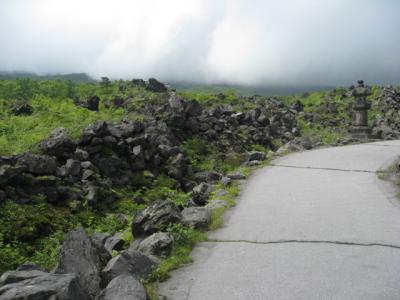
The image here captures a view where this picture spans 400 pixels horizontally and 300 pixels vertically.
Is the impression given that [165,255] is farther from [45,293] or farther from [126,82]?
[126,82]

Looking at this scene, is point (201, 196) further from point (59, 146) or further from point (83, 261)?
point (59, 146)

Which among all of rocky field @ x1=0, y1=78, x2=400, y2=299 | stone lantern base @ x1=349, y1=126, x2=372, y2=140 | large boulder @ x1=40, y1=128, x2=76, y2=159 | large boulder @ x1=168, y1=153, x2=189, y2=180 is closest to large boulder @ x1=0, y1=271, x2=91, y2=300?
rocky field @ x1=0, y1=78, x2=400, y2=299

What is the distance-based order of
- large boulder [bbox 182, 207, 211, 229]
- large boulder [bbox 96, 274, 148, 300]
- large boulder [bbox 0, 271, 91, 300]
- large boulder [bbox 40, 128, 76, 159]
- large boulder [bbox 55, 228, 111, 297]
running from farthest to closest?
large boulder [bbox 40, 128, 76, 159]
large boulder [bbox 182, 207, 211, 229]
large boulder [bbox 55, 228, 111, 297]
large boulder [bbox 96, 274, 148, 300]
large boulder [bbox 0, 271, 91, 300]

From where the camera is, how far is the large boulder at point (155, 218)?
7129 mm

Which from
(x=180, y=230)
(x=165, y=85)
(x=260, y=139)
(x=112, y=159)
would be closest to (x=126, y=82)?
(x=165, y=85)

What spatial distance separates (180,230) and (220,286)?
1.85 meters

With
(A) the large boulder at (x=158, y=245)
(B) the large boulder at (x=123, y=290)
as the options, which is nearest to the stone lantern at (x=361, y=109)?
(A) the large boulder at (x=158, y=245)

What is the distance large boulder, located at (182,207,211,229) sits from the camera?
24.3 feet

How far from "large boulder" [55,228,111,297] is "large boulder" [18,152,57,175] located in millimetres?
6619

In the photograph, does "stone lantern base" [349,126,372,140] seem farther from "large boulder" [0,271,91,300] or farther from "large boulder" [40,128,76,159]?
"large boulder" [0,271,91,300]

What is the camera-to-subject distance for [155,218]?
7.26m

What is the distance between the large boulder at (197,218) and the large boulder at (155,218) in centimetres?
19

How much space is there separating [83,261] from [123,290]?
0.88m

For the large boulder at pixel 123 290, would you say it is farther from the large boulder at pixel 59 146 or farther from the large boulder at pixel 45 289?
the large boulder at pixel 59 146
